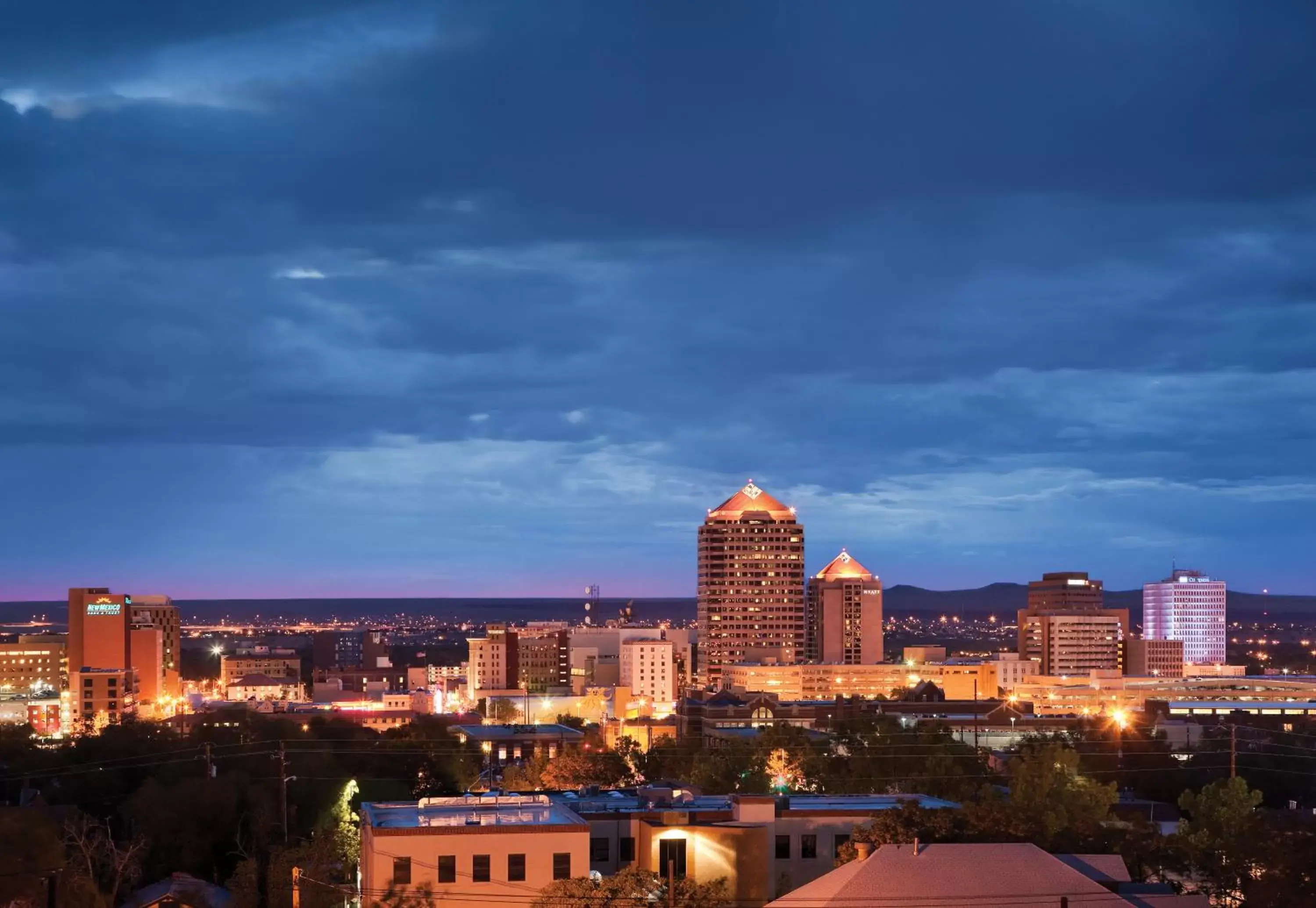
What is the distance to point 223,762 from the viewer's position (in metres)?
79.4

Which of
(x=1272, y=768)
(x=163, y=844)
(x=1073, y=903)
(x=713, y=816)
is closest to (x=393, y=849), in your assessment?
(x=713, y=816)

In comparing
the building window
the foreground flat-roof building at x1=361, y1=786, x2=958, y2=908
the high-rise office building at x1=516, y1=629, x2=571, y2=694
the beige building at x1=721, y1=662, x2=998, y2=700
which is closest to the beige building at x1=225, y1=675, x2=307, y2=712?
the high-rise office building at x1=516, y1=629, x2=571, y2=694

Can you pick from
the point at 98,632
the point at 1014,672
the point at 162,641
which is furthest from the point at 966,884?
the point at 1014,672

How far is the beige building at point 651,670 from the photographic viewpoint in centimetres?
17538

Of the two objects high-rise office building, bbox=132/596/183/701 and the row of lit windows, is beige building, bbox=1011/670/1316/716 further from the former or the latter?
the row of lit windows

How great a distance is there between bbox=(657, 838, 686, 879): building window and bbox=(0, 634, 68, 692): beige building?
142 meters

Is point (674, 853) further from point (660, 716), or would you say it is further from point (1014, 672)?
point (1014, 672)

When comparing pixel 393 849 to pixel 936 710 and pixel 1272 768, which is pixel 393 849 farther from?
pixel 936 710

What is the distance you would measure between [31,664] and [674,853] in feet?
495

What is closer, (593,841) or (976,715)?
(593,841)

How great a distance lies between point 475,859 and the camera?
124 feet

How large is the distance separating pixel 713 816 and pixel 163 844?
25452mm

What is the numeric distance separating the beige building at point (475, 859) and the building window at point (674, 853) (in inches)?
88.9

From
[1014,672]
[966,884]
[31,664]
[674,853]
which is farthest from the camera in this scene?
[1014,672]
